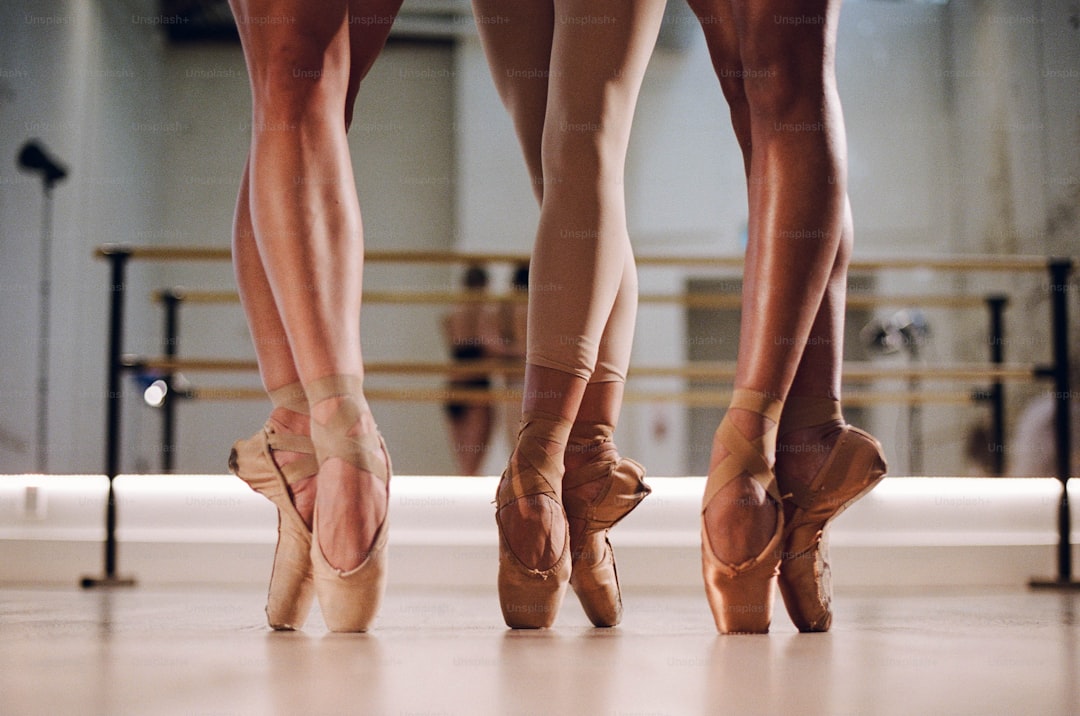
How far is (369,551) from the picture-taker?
2.34 ft

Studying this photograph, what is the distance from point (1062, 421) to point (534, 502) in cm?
164

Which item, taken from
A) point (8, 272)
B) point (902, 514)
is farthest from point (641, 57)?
point (8, 272)

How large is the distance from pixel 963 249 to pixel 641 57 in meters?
4.82

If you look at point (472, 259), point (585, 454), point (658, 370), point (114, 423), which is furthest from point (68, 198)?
point (585, 454)

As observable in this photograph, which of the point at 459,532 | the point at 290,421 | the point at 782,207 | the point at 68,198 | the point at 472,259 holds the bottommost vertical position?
the point at 459,532

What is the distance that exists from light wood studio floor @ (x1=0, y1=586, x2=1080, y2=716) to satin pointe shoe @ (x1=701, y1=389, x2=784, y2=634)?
0.02 m

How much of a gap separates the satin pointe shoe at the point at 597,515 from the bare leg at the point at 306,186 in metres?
0.19

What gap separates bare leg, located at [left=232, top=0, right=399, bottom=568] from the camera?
29.6 inches

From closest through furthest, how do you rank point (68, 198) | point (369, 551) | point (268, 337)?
1. point (369, 551)
2. point (268, 337)
3. point (68, 198)

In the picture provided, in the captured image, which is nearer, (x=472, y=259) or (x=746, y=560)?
(x=746, y=560)

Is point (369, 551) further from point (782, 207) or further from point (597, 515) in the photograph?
point (782, 207)

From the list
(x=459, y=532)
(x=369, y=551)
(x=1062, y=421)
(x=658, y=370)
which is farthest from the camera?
(x=658, y=370)

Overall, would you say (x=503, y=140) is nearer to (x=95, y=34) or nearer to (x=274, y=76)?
(x=95, y=34)

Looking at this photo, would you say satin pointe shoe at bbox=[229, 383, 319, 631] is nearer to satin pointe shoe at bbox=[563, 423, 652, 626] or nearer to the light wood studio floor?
the light wood studio floor
